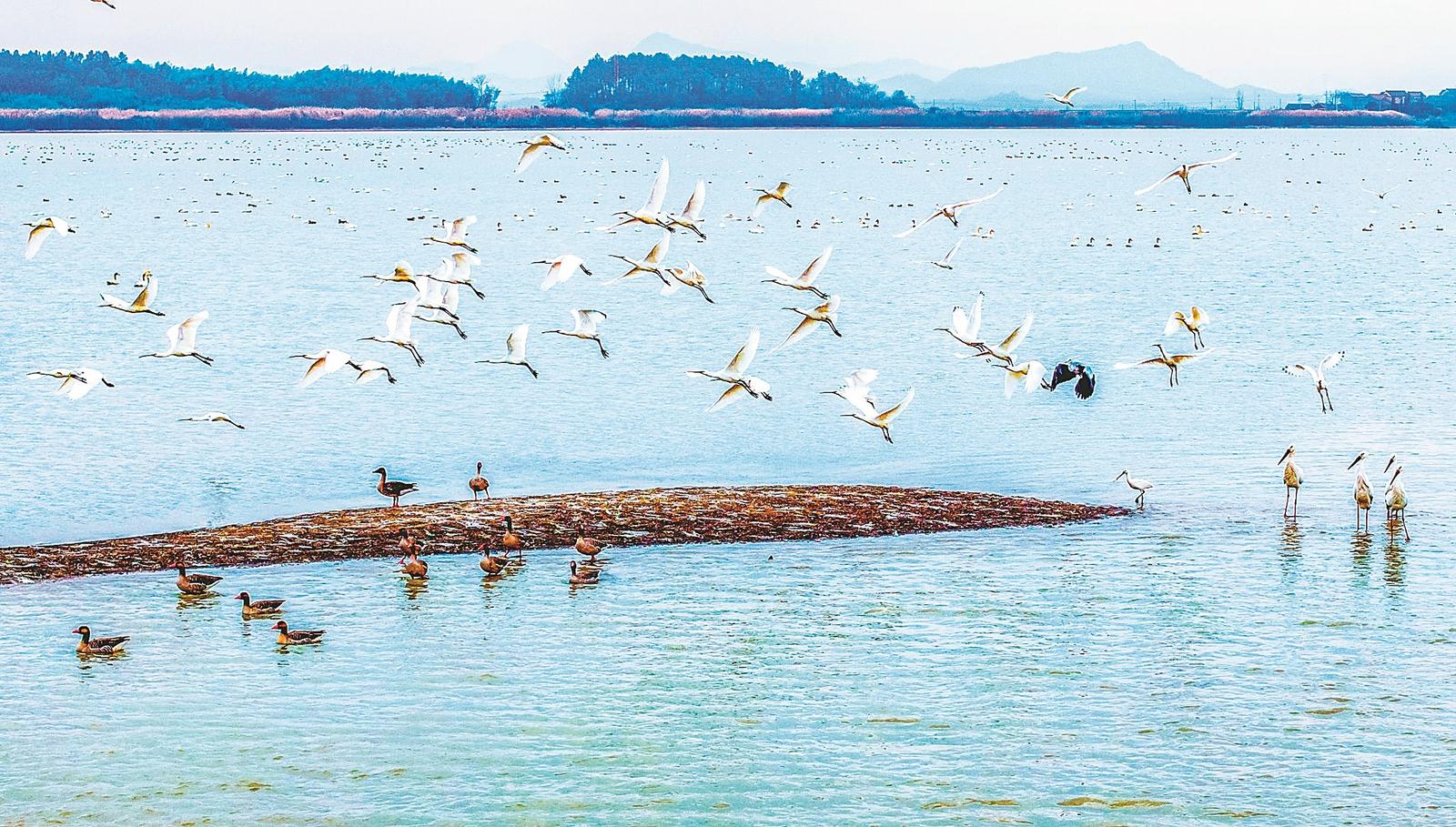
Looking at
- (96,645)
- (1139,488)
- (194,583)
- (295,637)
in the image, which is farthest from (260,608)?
(1139,488)

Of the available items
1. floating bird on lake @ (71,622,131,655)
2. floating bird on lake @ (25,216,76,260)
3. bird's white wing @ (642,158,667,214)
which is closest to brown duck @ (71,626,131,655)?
floating bird on lake @ (71,622,131,655)

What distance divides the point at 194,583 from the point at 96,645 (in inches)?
126

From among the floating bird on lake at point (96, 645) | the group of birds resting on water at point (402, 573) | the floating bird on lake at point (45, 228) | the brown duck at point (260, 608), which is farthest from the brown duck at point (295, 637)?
the floating bird on lake at point (45, 228)

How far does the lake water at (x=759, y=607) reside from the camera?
782 inches

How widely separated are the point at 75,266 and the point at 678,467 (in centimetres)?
6430

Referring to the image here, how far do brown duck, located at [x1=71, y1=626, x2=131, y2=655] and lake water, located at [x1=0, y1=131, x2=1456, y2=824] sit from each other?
0.23 metres

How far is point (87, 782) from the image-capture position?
19.8 meters

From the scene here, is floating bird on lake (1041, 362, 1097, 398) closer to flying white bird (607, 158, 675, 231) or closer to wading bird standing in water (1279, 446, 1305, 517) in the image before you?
wading bird standing in water (1279, 446, 1305, 517)

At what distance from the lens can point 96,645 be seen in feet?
77.5

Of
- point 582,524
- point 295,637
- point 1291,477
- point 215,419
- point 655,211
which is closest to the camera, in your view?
point 655,211

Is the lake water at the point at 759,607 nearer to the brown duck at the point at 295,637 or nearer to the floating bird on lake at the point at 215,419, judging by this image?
the brown duck at the point at 295,637

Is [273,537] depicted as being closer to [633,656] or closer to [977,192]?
[633,656]

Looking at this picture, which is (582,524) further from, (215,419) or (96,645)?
(96,645)

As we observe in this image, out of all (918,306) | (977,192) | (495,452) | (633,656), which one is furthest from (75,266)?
(977,192)
